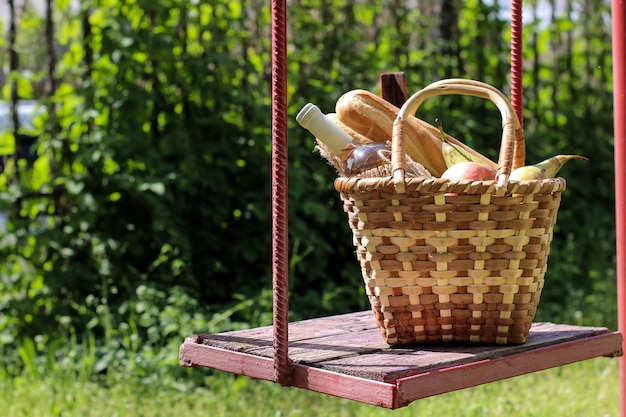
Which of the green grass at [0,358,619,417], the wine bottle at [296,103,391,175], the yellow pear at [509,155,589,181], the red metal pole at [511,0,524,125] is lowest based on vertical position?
the green grass at [0,358,619,417]

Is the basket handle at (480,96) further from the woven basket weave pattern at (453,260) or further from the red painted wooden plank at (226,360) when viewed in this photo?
the red painted wooden plank at (226,360)

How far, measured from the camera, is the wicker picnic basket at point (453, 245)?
5.38ft

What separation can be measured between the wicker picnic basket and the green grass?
159cm

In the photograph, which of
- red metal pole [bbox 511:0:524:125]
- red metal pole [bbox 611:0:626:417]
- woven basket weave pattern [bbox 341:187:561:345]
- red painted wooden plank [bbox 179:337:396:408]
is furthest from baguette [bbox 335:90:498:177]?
red metal pole [bbox 611:0:626:417]

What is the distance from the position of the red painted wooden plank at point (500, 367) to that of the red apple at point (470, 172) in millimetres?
324

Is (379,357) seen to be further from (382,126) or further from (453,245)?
(382,126)

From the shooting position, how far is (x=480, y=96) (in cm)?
171

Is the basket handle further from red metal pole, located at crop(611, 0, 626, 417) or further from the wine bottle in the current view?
red metal pole, located at crop(611, 0, 626, 417)

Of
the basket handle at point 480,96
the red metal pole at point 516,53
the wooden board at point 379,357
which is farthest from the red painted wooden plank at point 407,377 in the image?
the red metal pole at point 516,53

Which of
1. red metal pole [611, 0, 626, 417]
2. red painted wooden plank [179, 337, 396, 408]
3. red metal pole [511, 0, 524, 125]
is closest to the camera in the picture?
red painted wooden plank [179, 337, 396, 408]

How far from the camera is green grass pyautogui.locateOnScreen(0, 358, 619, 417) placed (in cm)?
338

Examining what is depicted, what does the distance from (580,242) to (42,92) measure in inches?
134

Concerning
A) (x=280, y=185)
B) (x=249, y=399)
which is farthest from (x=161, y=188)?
(x=280, y=185)

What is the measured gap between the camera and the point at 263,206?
441 centimetres
